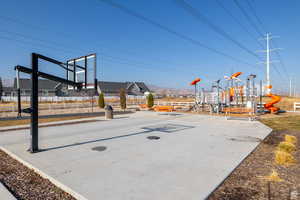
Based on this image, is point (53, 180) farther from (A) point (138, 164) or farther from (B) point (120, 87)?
(B) point (120, 87)

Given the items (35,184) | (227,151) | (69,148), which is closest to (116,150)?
(69,148)

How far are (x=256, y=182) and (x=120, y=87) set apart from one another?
64228 millimetres

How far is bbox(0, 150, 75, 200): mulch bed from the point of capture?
121 inches

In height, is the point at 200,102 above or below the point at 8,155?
above

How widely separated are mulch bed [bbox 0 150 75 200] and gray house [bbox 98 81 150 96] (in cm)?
5767

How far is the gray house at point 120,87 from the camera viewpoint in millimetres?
61469

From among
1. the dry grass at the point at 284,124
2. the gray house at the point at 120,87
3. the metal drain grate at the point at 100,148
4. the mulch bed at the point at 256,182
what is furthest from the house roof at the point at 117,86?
the mulch bed at the point at 256,182

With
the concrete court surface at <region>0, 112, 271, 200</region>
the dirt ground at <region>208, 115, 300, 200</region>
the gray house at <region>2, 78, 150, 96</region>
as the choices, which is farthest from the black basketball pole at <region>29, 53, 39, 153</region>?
the gray house at <region>2, 78, 150, 96</region>

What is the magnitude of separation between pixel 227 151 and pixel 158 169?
276 cm

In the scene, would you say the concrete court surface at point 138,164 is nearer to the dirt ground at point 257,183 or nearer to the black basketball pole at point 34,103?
the dirt ground at point 257,183

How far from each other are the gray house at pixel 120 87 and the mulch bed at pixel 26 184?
A: 189ft

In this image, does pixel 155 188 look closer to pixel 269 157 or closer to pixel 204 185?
pixel 204 185

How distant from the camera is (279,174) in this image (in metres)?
3.89

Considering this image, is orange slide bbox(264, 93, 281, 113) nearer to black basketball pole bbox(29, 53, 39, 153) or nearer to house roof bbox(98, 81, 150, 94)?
black basketball pole bbox(29, 53, 39, 153)
